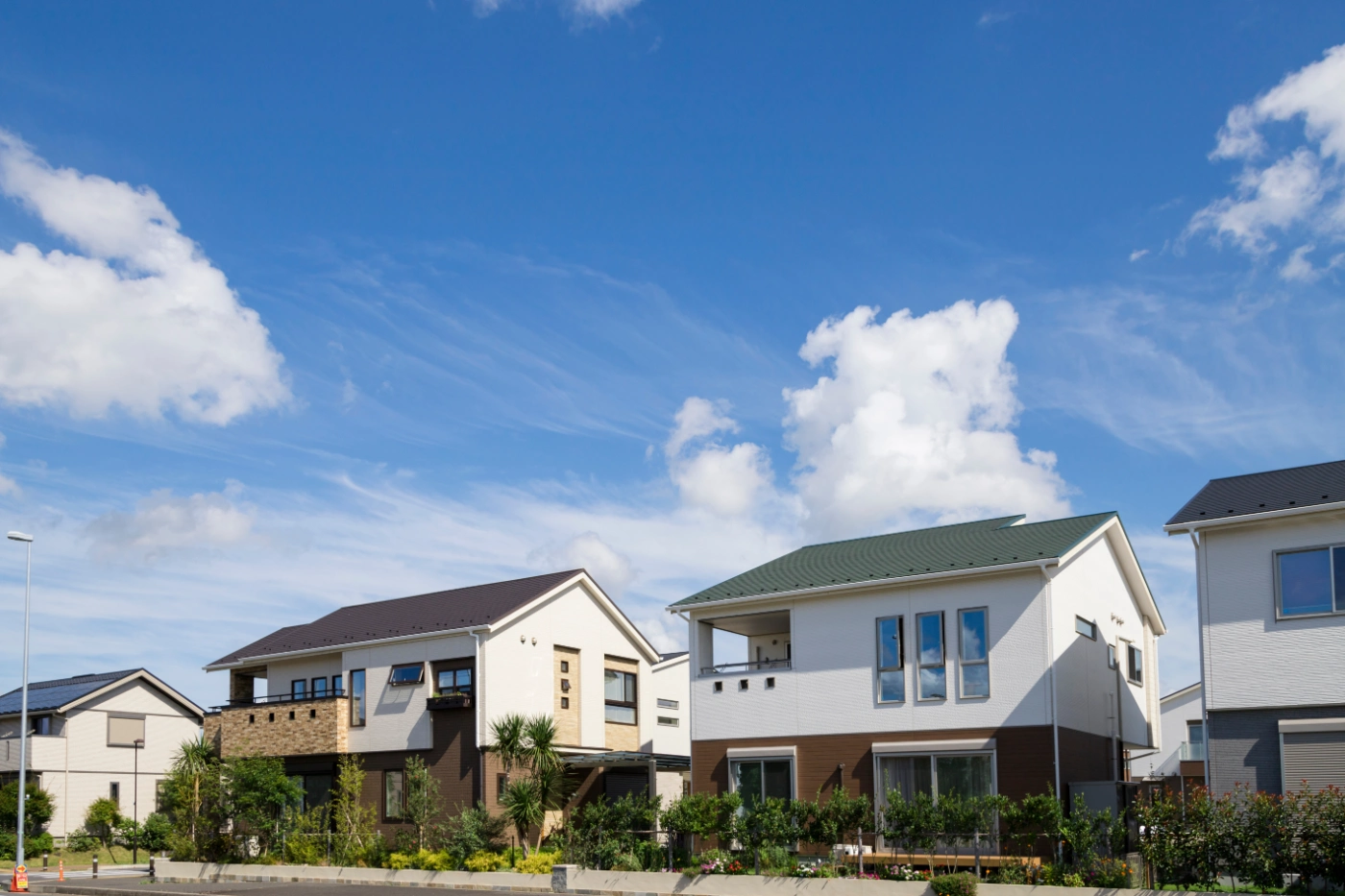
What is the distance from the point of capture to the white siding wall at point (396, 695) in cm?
3388

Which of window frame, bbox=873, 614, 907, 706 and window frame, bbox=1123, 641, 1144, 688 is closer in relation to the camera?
window frame, bbox=873, 614, 907, 706

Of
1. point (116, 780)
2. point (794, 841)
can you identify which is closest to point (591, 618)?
point (794, 841)

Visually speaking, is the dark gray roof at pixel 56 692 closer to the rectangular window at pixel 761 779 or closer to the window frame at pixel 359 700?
the window frame at pixel 359 700

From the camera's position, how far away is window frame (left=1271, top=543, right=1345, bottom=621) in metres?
20.9

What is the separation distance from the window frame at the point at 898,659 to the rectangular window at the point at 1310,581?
7.99m

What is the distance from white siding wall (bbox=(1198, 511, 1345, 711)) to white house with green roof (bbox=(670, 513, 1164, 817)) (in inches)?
143

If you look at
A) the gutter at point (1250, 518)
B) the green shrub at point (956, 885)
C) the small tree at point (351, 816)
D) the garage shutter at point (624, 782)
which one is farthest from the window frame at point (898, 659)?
the small tree at point (351, 816)

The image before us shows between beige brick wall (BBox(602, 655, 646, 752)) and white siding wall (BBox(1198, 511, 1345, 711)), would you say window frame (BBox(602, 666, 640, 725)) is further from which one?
white siding wall (BBox(1198, 511, 1345, 711))

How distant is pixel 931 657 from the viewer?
2656cm

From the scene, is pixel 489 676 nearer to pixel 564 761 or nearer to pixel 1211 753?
pixel 564 761

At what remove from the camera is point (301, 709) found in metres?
36.4

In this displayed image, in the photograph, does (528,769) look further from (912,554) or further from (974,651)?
(974,651)

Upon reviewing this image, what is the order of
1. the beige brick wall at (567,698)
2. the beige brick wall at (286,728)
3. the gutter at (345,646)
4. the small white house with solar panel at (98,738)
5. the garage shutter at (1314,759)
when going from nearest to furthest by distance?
1. the garage shutter at (1314,759)
2. the gutter at (345,646)
3. the beige brick wall at (567,698)
4. the beige brick wall at (286,728)
5. the small white house with solar panel at (98,738)

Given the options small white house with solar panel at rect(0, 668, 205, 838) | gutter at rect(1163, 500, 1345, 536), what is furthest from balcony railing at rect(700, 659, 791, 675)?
small white house with solar panel at rect(0, 668, 205, 838)
